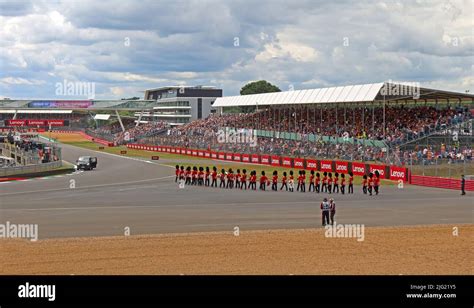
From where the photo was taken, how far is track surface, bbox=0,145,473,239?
2475 cm

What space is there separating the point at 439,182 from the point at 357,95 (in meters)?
14.5

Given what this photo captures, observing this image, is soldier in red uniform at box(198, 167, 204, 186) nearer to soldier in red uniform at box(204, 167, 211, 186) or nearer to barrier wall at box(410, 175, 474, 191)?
soldier in red uniform at box(204, 167, 211, 186)

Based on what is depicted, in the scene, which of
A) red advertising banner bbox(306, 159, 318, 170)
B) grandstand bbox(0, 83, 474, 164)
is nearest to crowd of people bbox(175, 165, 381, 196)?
grandstand bbox(0, 83, 474, 164)

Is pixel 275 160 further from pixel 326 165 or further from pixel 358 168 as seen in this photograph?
pixel 358 168

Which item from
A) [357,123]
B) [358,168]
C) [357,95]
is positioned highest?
[357,95]

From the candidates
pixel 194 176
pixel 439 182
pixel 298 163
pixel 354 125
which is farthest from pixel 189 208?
pixel 354 125

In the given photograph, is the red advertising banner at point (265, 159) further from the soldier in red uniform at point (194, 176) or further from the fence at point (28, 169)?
the soldier in red uniform at point (194, 176)

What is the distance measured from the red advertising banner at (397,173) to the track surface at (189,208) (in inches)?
147

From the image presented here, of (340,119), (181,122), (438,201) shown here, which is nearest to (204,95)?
(181,122)

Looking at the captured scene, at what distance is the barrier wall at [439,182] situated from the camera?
37.7 metres

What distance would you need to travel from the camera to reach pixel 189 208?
30.0 metres

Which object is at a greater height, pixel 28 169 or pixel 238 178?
pixel 28 169

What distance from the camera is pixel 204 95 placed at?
479ft
